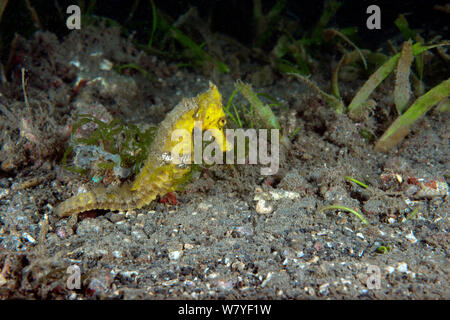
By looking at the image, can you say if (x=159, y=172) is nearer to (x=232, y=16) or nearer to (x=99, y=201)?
(x=99, y=201)

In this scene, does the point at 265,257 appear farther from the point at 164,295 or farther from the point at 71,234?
the point at 71,234

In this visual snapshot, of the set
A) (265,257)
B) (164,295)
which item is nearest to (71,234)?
(164,295)

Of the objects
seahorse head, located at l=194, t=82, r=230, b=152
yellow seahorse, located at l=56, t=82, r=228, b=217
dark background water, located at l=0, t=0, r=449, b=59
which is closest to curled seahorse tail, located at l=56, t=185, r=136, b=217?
yellow seahorse, located at l=56, t=82, r=228, b=217

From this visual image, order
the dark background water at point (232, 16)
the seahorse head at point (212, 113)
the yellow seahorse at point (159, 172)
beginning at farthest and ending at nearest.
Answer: the dark background water at point (232, 16), the seahorse head at point (212, 113), the yellow seahorse at point (159, 172)

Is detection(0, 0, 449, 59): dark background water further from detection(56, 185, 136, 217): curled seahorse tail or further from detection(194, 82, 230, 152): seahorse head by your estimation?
detection(56, 185, 136, 217): curled seahorse tail

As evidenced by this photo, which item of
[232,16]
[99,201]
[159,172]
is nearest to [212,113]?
[159,172]

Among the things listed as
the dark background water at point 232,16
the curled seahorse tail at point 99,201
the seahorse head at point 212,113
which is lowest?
the curled seahorse tail at point 99,201

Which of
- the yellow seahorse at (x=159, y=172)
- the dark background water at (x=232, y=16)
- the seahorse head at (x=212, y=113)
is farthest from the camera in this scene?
the dark background water at (x=232, y=16)

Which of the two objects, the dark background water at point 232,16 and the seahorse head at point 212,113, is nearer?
the seahorse head at point 212,113

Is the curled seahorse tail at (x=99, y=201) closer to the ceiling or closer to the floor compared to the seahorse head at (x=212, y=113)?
closer to the floor

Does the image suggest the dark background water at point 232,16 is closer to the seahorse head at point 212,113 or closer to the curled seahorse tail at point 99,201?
the seahorse head at point 212,113

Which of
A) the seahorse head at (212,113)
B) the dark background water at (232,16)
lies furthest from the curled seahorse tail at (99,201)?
the dark background water at (232,16)
